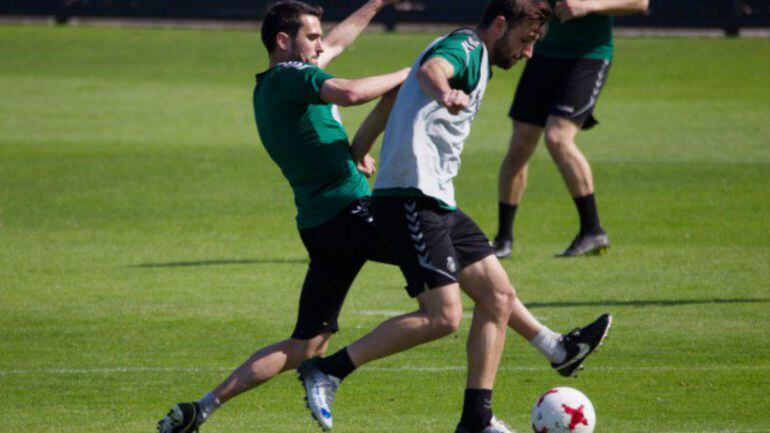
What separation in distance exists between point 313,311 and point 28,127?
1733cm

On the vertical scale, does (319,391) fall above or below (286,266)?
above

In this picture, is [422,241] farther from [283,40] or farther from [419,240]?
[283,40]

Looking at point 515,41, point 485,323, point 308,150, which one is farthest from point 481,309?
point 515,41

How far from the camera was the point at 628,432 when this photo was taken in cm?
734

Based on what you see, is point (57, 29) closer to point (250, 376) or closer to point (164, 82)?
point (164, 82)

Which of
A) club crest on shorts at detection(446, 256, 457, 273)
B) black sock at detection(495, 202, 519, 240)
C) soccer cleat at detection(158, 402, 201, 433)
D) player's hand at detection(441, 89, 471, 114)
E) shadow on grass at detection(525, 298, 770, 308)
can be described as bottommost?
black sock at detection(495, 202, 519, 240)

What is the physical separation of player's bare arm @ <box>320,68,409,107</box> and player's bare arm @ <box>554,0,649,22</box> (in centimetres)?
517

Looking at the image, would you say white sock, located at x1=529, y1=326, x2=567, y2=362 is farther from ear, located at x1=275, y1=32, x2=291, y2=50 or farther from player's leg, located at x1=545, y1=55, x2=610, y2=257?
player's leg, located at x1=545, y1=55, x2=610, y2=257

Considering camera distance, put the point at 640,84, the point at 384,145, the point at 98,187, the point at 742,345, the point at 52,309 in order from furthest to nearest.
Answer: the point at 640,84 < the point at 98,187 < the point at 52,309 < the point at 742,345 < the point at 384,145

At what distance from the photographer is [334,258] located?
7430 millimetres

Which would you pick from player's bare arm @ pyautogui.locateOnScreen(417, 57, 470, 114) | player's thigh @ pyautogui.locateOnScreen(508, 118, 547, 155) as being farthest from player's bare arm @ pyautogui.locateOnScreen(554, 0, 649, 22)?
player's bare arm @ pyautogui.locateOnScreen(417, 57, 470, 114)

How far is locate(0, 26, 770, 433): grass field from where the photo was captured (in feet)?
26.9

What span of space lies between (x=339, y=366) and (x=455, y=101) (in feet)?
4.83

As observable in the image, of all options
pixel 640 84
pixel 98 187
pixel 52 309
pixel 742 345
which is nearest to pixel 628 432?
pixel 742 345
